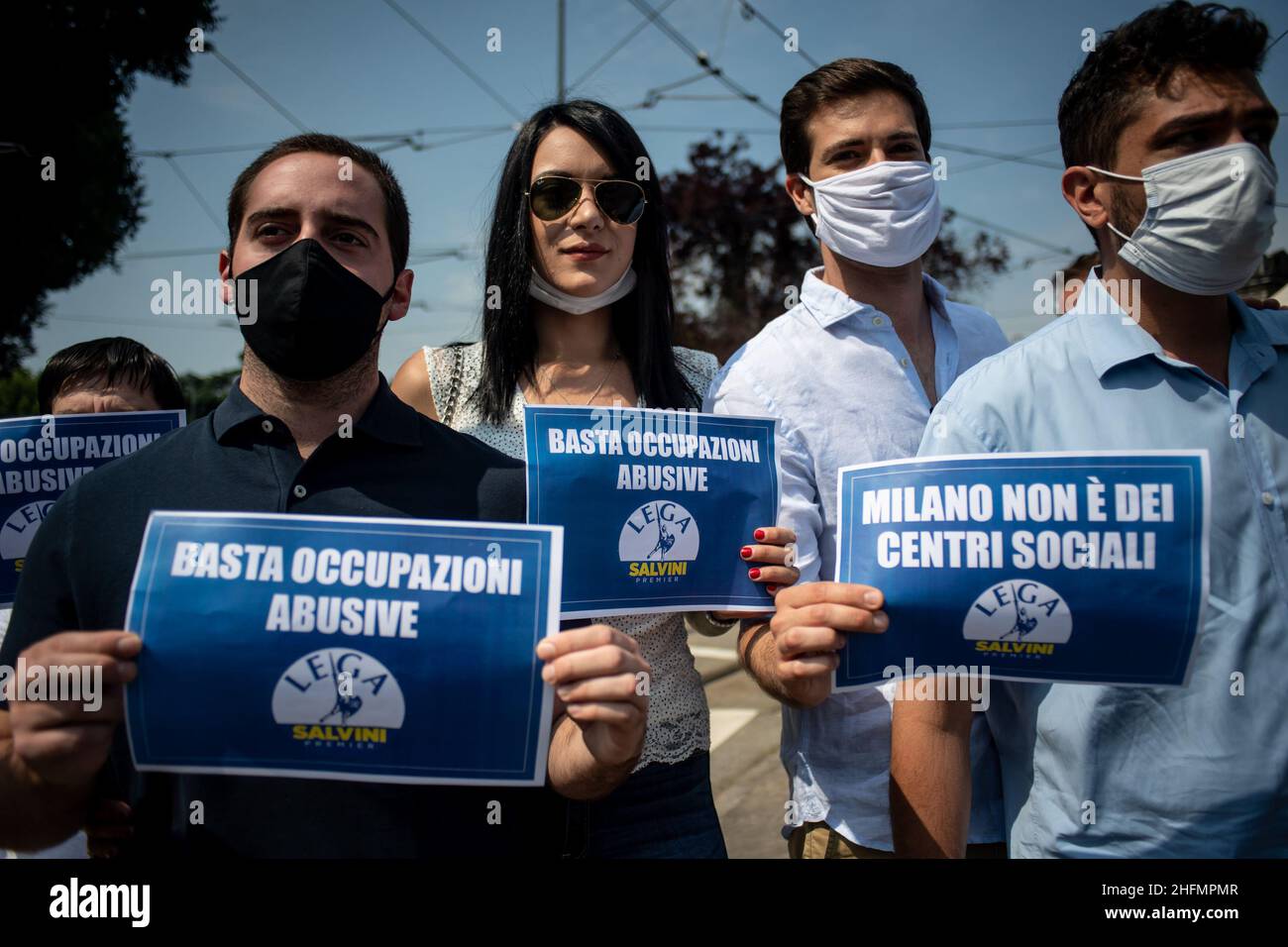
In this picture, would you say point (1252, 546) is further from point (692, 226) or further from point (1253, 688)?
point (692, 226)

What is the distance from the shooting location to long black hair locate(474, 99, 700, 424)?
2.48 meters

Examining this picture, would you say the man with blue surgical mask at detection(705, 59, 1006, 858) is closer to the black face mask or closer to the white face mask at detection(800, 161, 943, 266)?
the white face mask at detection(800, 161, 943, 266)

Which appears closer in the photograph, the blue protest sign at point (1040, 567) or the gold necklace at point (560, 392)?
the blue protest sign at point (1040, 567)

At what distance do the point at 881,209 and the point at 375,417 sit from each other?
4.93 feet

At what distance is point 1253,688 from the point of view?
5.42 feet

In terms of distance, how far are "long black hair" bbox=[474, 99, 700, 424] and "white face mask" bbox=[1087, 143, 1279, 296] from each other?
3.99ft

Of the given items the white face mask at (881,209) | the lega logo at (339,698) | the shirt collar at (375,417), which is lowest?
the lega logo at (339,698)

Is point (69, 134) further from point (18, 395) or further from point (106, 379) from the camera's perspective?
point (18, 395)

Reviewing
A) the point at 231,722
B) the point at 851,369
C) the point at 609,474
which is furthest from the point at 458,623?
the point at 851,369

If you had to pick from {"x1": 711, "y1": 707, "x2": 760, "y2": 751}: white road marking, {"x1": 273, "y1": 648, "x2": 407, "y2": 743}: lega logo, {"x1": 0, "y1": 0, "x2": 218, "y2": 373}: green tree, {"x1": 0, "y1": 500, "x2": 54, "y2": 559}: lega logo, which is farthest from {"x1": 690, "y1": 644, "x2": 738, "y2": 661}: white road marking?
{"x1": 273, "y1": 648, "x2": 407, "y2": 743}: lega logo

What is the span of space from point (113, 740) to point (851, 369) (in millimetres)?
1921

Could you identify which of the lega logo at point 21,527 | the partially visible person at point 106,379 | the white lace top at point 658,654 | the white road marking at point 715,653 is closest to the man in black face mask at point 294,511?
the white lace top at point 658,654

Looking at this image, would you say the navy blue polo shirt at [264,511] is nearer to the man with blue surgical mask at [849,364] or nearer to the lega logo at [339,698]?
the lega logo at [339,698]

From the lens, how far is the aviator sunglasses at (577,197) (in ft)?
8.02
